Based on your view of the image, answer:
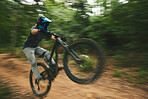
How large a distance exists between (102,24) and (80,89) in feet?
12.4

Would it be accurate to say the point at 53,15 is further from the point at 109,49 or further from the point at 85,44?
the point at 85,44

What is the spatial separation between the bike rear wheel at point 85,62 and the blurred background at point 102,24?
3058mm

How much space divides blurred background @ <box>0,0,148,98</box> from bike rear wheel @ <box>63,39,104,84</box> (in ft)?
10.0

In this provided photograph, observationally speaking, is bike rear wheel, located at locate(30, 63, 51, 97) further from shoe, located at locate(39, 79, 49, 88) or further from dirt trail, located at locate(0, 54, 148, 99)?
dirt trail, located at locate(0, 54, 148, 99)

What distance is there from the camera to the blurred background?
230 inches

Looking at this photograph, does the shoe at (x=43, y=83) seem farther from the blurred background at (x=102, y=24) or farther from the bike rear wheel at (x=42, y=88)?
the blurred background at (x=102, y=24)

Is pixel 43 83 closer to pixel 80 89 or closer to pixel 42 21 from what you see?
pixel 80 89

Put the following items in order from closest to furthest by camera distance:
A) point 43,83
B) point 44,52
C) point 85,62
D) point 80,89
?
1. point 85,62
2. point 44,52
3. point 43,83
4. point 80,89

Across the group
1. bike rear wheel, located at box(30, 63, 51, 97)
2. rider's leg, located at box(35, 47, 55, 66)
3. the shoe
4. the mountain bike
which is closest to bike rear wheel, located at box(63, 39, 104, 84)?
the mountain bike

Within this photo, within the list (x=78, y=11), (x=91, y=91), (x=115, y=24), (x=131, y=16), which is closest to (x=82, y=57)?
(x=91, y=91)

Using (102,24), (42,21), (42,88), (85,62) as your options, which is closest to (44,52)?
(42,21)

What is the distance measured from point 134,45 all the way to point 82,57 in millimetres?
3990

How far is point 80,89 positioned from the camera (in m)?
4.96

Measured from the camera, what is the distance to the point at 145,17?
18.1 feet
